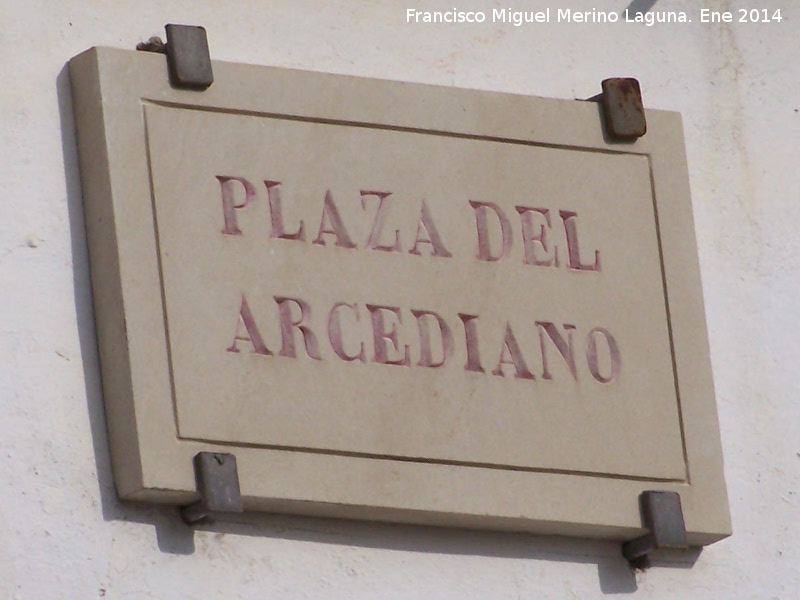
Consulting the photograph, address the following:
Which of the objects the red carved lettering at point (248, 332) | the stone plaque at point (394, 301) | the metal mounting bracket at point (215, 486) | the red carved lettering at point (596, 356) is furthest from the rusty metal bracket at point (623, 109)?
the metal mounting bracket at point (215, 486)

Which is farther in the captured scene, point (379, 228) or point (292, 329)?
point (379, 228)

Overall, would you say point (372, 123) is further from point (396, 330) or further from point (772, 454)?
point (772, 454)

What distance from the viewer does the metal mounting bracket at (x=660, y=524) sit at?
10.1 feet

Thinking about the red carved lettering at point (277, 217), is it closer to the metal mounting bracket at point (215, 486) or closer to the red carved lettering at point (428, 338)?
the red carved lettering at point (428, 338)

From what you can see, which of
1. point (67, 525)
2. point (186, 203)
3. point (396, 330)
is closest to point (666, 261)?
point (396, 330)

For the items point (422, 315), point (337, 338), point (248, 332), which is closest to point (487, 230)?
point (422, 315)

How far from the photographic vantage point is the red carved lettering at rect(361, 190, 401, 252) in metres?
3.10

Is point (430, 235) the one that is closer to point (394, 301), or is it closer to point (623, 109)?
point (394, 301)

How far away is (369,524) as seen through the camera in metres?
3.00

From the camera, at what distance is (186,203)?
2.98m

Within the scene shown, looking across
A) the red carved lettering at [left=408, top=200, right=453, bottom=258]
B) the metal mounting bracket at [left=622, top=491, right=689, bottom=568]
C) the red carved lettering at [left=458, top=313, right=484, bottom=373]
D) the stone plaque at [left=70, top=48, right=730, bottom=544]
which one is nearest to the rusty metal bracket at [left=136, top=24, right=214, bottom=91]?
the stone plaque at [left=70, top=48, right=730, bottom=544]

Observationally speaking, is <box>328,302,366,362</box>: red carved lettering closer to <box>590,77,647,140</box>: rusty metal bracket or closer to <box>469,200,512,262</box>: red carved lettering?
<box>469,200,512,262</box>: red carved lettering

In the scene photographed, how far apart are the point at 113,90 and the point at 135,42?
0.54 ft

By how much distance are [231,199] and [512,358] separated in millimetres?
487
